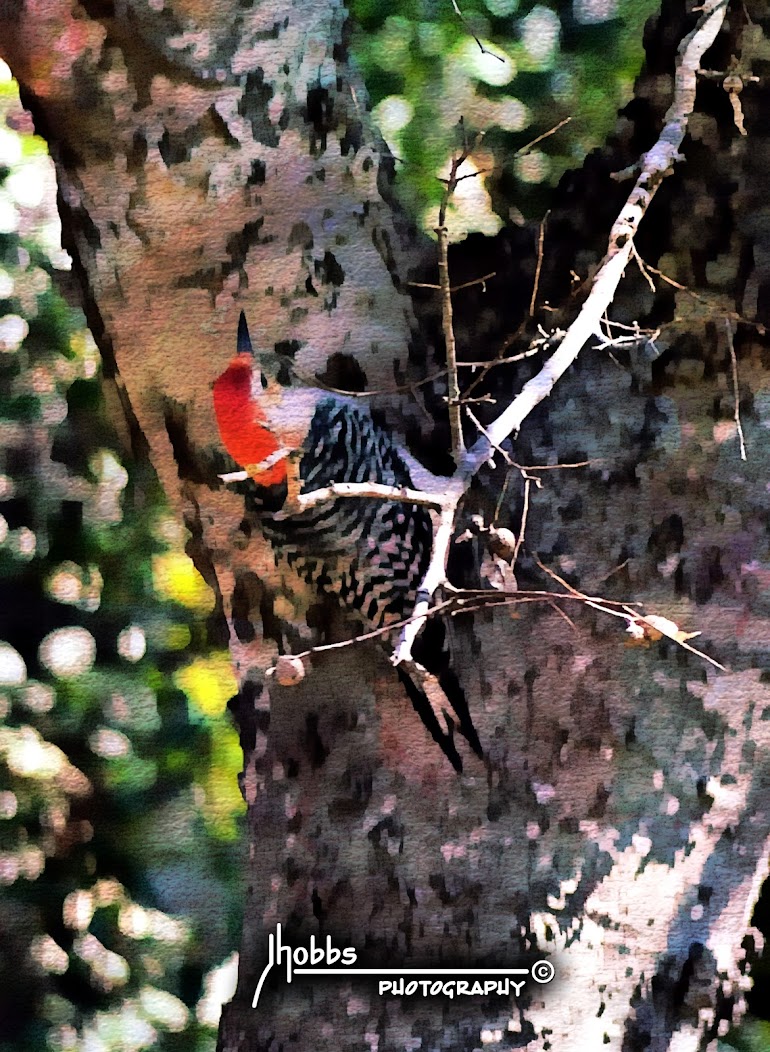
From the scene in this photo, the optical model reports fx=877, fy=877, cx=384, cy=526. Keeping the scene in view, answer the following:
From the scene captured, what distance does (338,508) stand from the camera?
3.28 ft

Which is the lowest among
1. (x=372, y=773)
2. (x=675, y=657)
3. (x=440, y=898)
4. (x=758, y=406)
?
Result: (x=440, y=898)

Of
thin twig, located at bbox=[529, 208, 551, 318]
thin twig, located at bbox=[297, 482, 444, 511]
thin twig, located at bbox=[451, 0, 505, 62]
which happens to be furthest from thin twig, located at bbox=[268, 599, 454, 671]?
thin twig, located at bbox=[451, 0, 505, 62]

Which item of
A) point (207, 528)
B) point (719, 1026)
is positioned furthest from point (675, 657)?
point (207, 528)

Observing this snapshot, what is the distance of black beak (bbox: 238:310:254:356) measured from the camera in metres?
1.01

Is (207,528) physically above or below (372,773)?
above

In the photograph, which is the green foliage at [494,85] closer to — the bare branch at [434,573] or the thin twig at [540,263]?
the thin twig at [540,263]

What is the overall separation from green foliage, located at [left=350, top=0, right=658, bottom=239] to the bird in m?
0.26

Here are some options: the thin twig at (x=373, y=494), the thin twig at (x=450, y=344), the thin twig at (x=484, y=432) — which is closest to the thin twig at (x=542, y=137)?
the thin twig at (x=450, y=344)

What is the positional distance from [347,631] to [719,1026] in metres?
0.63

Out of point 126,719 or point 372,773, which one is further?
point 126,719

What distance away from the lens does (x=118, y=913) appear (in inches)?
43.6

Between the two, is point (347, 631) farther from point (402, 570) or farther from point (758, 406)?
point (758, 406)

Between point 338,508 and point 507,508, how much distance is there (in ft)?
0.63

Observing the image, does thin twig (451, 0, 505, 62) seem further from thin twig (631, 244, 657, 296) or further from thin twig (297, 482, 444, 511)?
thin twig (297, 482, 444, 511)
